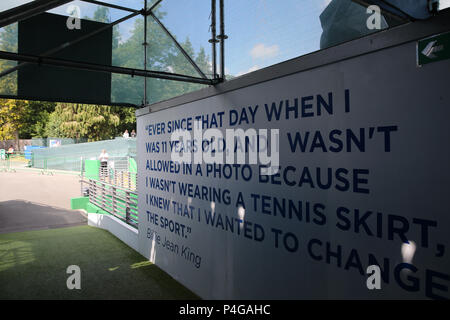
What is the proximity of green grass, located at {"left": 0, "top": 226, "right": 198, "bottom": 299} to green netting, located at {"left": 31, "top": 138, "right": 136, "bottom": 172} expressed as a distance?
12275mm

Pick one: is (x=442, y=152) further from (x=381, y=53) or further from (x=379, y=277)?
(x=379, y=277)

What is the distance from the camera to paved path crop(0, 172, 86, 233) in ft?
24.2

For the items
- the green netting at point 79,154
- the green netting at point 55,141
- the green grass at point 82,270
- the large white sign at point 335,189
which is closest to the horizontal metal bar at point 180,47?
the large white sign at point 335,189

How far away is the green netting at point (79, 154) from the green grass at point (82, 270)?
12275 millimetres

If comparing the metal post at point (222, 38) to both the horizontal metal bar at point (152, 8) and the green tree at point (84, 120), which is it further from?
the green tree at point (84, 120)

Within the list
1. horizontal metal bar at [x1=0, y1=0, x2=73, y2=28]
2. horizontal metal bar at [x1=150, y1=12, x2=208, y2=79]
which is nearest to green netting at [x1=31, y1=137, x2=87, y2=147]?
horizontal metal bar at [x1=150, y1=12, x2=208, y2=79]

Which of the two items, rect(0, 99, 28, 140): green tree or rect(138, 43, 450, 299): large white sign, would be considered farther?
rect(0, 99, 28, 140): green tree

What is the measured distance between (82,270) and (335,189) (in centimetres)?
378

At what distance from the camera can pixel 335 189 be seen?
2.13 metres

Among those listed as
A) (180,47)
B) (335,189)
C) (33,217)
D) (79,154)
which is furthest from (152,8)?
(79,154)

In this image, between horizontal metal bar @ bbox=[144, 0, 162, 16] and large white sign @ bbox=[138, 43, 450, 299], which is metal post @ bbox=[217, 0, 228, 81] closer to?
large white sign @ bbox=[138, 43, 450, 299]
